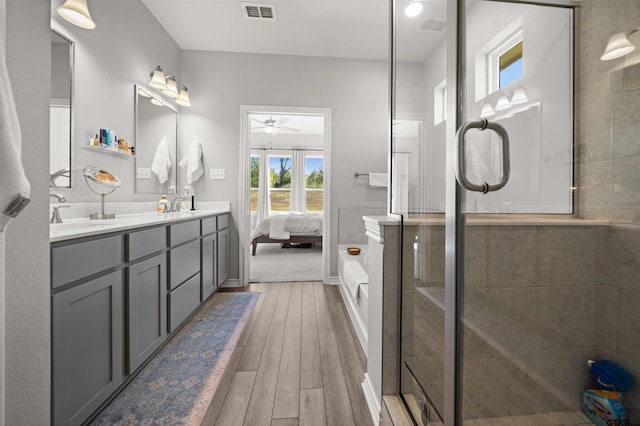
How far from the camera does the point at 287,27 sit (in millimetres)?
2996

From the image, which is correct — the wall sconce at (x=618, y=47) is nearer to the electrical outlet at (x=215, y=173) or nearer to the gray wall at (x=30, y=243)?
the gray wall at (x=30, y=243)

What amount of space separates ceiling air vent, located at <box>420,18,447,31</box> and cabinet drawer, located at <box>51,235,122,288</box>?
1.60 m

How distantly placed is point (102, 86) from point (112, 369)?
2.00 meters

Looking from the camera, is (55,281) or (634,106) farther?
(55,281)

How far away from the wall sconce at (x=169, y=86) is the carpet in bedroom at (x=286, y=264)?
2.24 m

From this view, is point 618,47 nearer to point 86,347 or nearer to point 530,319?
point 530,319

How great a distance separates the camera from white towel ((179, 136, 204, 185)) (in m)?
3.35

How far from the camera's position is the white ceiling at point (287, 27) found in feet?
8.85

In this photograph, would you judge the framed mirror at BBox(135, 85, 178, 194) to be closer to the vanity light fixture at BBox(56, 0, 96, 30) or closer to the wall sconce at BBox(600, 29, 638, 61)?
the vanity light fixture at BBox(56, 0, 96, 30)

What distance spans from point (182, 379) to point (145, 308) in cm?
45

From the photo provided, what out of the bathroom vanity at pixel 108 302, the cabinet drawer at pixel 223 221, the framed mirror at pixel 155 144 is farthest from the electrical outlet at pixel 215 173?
the bathroom vanity at pixel 108 302

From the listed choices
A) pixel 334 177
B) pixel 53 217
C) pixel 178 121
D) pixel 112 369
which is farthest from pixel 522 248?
pixel 178 121

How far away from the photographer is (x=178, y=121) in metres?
3.41

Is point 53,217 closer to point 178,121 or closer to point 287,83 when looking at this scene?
point 178,121
